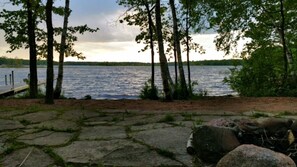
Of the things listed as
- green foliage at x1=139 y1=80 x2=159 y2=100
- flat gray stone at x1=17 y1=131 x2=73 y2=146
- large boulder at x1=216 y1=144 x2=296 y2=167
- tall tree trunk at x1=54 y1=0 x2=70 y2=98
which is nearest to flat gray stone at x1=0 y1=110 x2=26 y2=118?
flat gray stone at x1=17 y1=131 x2=73 y2=146

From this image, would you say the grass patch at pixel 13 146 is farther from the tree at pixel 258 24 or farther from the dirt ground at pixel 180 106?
the tree at pixel 258 24

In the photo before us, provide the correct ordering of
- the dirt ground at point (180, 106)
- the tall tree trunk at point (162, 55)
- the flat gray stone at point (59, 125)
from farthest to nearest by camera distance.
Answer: the tall tree trunk at point (162, 55) < the dirt ground at point (180, 106) < the flat gray stone at point (59, 125)

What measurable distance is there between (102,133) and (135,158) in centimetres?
162

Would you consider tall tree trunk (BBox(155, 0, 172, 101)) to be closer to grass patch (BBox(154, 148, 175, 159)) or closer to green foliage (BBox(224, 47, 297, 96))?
green foliage (BBox(224, 47, 297, 96))

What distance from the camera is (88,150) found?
16.6 feet

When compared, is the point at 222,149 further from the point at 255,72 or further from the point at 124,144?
the point at 255,72

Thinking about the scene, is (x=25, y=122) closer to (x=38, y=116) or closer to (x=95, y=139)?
(x=38, y=116)

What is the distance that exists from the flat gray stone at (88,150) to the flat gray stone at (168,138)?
0.37 m

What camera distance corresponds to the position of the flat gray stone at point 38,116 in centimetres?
764

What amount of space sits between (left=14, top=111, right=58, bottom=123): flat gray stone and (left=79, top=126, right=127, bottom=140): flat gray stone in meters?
1.50

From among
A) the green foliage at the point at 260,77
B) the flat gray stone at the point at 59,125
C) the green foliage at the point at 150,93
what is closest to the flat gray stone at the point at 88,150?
the flat gray stone at the point at 59,125

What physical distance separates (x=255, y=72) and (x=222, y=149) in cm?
1496

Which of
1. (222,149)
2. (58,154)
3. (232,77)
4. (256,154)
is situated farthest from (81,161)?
(232,77)

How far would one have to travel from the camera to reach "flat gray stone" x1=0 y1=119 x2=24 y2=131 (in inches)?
263
